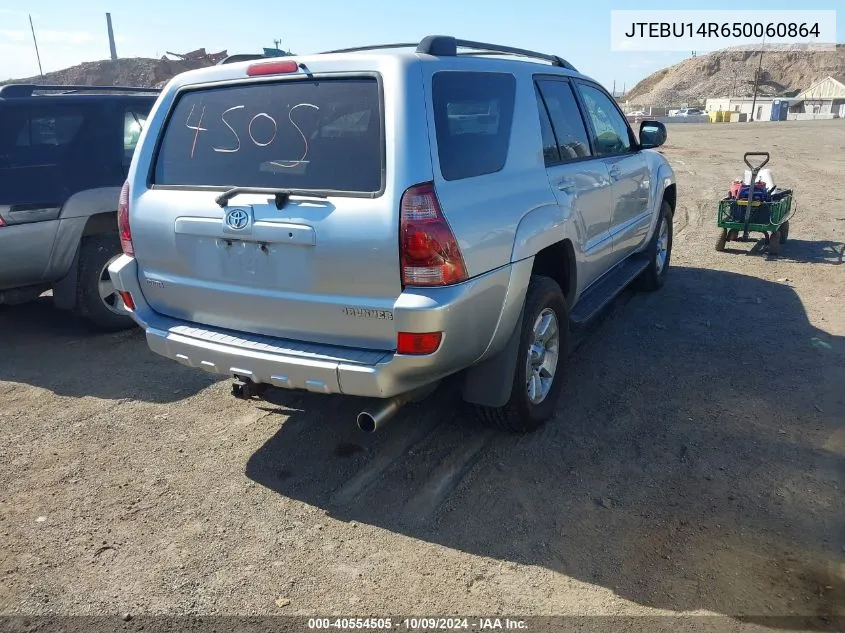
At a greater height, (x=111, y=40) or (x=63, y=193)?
(x=111, y=40)

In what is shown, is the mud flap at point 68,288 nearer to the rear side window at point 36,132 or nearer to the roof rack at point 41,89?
the rear side window at point 36,132

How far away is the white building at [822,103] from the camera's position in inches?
2825

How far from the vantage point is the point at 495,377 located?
3.60 m

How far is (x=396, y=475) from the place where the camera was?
12.0ft

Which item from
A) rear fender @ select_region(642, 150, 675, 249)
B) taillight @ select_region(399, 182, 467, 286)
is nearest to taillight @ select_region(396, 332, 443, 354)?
taillight @ select_region(399, 182, 467, 286)

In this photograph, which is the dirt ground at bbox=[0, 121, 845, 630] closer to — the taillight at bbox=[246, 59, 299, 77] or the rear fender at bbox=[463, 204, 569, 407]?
the rear fender at bbox=[463, 204, 569, 407]

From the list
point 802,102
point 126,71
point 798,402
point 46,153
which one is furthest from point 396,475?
point 802,102

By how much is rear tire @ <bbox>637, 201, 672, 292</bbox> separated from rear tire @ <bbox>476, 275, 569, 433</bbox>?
103 inches

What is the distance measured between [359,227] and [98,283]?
3.63 meters

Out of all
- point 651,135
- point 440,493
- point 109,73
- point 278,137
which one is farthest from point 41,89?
point 109,73

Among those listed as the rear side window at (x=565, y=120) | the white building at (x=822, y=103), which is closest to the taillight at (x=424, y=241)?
the rear side window at (x=565, y=120)

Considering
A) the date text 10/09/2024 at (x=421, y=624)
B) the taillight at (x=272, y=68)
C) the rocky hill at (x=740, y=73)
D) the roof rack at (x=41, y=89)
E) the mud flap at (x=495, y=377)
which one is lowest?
the date text 10/09/2024 at (x=421, y=624)

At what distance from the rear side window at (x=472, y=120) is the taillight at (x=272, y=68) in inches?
27.2

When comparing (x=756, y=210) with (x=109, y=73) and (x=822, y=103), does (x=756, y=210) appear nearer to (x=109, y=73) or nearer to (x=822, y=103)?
(x=109, y=73)
